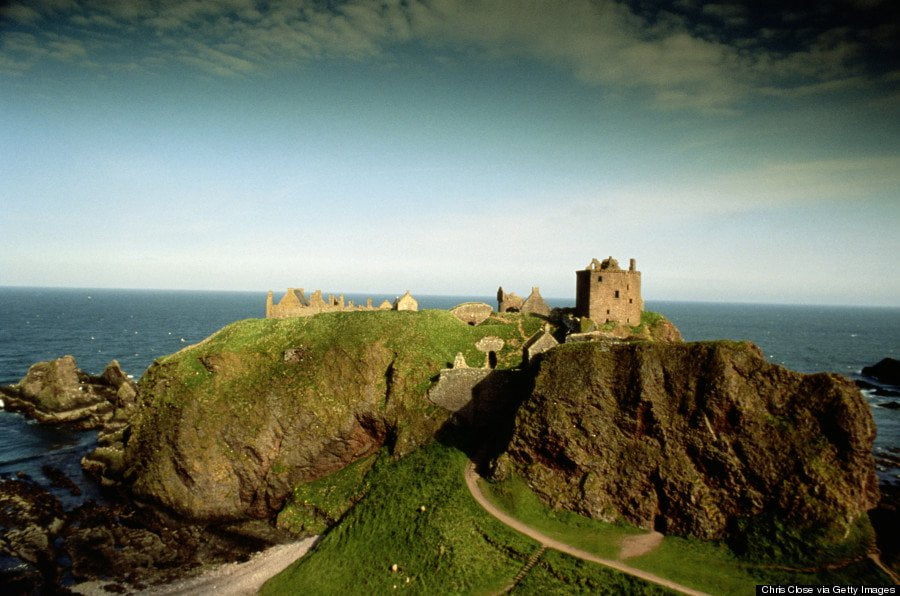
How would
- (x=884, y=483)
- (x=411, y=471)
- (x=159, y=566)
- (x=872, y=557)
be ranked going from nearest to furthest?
(x=872, y=557) → (x=159, y=566) → (x=411, y=471) → (x=884, y=483)

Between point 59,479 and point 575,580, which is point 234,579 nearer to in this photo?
point 575,580

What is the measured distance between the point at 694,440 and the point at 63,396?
228 ft

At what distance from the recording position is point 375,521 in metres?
30.7

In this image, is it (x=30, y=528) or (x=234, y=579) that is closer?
(x=234, y=579)

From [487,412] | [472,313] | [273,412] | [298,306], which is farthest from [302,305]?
[487,412]

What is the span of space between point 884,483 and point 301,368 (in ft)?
171

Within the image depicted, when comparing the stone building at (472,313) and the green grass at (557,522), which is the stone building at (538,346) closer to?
the green grass at (557,522)

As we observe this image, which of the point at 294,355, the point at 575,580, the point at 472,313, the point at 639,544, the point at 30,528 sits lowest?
the point at 30,528

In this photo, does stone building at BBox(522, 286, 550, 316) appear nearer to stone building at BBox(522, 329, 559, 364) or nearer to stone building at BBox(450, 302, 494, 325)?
stone building at BBox(450, 302, 494, 325)

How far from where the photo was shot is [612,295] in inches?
1777

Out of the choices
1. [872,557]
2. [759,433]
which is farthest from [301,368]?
[872,557]

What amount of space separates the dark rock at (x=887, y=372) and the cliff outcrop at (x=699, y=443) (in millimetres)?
83334

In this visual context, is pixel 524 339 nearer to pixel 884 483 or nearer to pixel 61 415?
pixel 884 483

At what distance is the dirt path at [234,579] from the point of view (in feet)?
92.1
